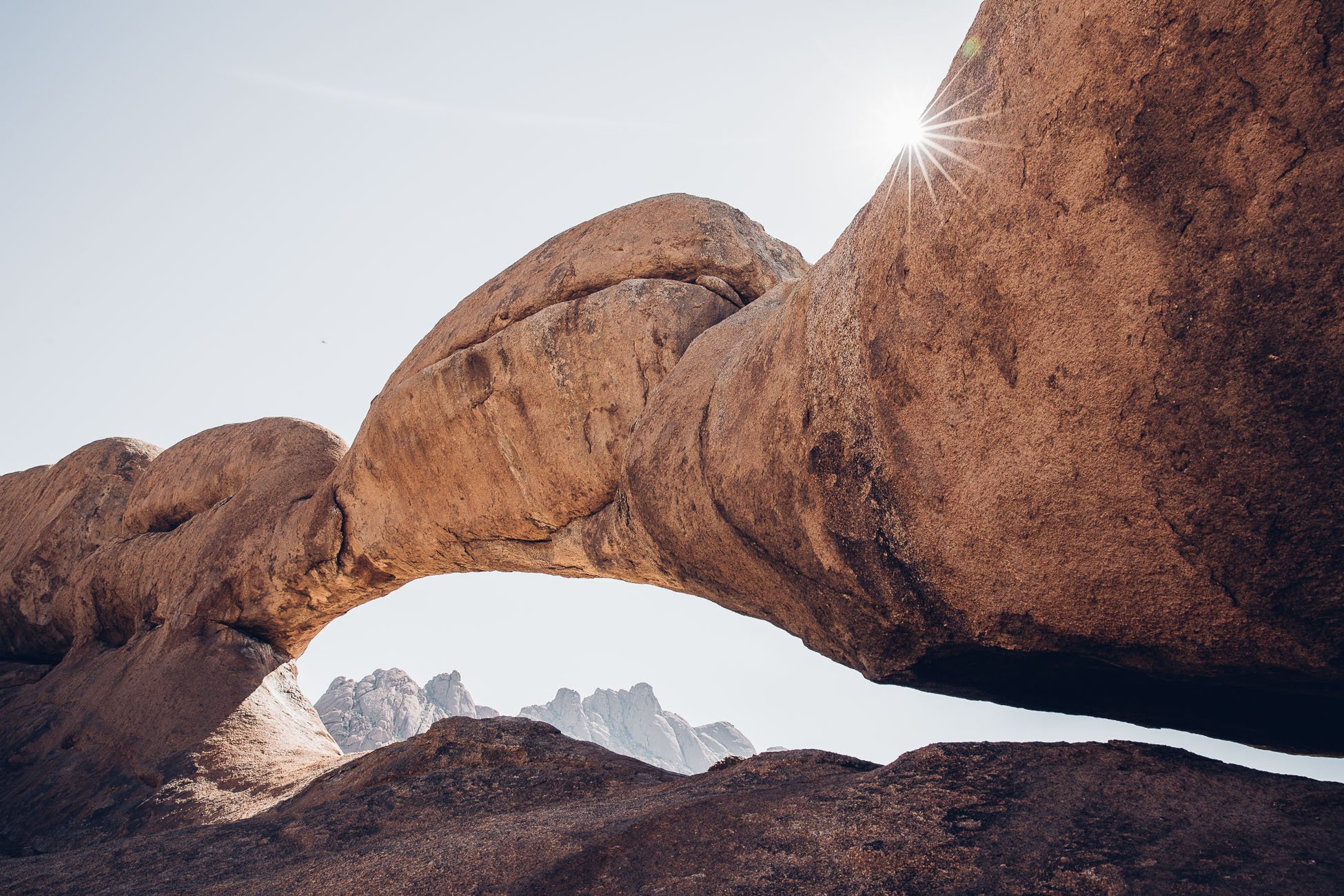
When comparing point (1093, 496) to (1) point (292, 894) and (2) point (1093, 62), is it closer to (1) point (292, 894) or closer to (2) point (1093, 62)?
(2) point (1093, 62)

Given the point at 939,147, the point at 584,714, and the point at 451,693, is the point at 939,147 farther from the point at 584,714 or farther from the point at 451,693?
the point at 584,714

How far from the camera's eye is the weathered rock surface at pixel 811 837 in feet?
7.36

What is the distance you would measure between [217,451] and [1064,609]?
34.2ft

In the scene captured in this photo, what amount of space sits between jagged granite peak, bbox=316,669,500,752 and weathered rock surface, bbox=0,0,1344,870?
33.5m

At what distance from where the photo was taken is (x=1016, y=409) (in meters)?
2.92

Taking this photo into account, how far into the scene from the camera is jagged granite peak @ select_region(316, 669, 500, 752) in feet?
124

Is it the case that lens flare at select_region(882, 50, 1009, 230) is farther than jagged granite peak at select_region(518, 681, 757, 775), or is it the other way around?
jagged granite peak at select_region(518, 681, 757, 775)


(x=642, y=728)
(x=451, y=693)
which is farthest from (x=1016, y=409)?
(x=642, y=728)

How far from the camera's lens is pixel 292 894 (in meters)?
3.07

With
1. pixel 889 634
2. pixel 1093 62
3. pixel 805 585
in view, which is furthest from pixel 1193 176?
pixel 805 585

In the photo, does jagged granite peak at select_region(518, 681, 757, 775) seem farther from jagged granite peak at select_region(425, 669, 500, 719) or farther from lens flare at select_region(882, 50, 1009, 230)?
lens flare at select_region(882, 50, 1009, 230)

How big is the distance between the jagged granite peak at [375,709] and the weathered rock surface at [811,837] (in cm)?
3445

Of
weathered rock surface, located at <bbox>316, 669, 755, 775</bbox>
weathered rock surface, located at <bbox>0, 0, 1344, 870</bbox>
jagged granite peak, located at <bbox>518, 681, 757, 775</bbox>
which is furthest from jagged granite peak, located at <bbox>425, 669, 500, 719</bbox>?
weathered rock surface, located at <bbox>0, 0, 1344, 870</bbox>

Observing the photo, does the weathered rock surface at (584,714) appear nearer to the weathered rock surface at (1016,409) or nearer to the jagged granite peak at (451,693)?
the jagged granite peak at (451,693)
